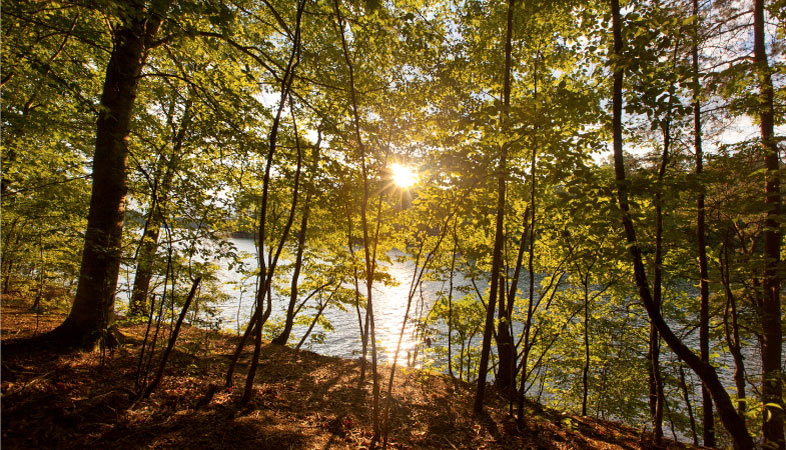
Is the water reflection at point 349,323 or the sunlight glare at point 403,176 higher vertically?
the sunlight glare at point 403,176

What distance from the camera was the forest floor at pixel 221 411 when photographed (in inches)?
130

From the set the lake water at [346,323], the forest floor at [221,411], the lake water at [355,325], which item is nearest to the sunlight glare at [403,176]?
the forest floor at [221,411]

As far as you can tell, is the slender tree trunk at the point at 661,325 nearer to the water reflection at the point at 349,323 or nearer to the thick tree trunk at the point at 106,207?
the thick tree trunk at the point at 106,207

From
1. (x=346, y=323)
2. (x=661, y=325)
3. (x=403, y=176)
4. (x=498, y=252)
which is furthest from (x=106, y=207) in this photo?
(x=346, y=323)

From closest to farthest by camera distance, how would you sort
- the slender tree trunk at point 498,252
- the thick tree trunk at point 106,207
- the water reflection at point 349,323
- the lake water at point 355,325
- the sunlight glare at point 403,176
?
the thick tree trunk at point 106,207
the sunlight glare at point 403,176
the slender tree trunk at point 498,252
the lake water at point 355,325
the water reflection at point 349,323

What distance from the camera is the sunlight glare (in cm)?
546

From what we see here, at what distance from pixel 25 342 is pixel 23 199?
475 centimetres

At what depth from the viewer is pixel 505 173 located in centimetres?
461

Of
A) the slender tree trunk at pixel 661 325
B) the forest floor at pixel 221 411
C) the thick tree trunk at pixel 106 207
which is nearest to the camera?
the forest floor at pixel 221 411

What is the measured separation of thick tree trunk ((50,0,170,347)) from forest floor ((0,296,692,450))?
51 centimetres

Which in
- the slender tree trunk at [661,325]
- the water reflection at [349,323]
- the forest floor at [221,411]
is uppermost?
the slender tree trunk at [661,325]

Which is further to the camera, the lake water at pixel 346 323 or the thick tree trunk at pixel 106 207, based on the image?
the lake water at pixel 346 323

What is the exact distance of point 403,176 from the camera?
5676 millimetres

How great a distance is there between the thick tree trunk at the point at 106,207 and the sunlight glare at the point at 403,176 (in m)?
4.19
